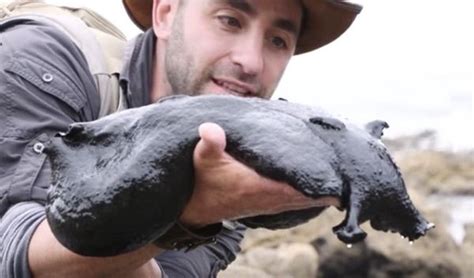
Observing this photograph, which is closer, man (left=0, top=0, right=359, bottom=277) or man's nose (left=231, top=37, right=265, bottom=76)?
man (left=0, top=0, right=359, bottom=277)

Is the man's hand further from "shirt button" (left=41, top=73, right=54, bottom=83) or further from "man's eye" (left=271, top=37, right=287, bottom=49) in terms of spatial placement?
"man's eye" (left=271, top=37, right=287, bottom=49)

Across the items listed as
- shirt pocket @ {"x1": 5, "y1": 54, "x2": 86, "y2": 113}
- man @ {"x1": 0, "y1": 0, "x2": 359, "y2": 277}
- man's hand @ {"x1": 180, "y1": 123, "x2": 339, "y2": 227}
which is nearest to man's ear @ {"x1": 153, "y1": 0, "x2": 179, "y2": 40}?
man @ {"x1": 0, "y1": 0, "x2": 359, "y2": 277}

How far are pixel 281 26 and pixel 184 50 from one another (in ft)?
1.01

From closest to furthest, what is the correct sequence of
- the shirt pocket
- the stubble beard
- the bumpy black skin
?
the bumpy black skin, the shirt pocket, the stubble beard

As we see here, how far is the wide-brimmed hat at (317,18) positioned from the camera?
344cm

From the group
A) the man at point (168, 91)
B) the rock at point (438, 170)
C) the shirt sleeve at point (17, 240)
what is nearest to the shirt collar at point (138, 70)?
the man at point (168, 91)

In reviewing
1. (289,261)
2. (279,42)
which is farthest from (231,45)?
(289,261)

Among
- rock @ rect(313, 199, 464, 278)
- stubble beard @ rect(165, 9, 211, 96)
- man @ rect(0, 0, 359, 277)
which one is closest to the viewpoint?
man @ rect(0, 0, 359, 277)

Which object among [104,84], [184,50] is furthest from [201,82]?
[104,84]

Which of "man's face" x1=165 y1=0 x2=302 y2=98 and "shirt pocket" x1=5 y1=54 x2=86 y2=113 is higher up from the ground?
"man's face" x1=165 y1=0 x2=302 y2=98

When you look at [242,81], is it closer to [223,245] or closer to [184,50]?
[184,50]

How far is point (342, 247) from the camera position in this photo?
8.16 m


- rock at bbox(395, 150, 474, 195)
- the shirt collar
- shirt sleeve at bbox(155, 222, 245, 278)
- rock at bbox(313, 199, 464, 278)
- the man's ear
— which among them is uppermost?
rock at bbox(395, 150, 474, 195)

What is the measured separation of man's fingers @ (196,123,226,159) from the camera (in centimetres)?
185
